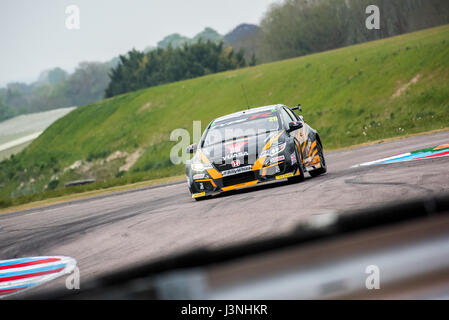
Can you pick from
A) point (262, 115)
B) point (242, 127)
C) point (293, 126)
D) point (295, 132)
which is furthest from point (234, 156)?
point (262, 115)

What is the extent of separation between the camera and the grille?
10.4 metres

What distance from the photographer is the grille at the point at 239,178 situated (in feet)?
34.2

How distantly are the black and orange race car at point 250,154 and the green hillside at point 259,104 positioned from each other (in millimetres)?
16950

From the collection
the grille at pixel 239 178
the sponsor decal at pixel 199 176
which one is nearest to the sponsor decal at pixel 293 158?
the grille at pixel 239 178

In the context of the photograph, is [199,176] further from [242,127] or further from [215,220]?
[215,220]

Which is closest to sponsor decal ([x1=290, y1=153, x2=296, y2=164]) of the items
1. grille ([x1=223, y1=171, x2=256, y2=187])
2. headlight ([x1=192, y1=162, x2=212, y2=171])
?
grille ([x1=223, y1=171, x2=256, y2=187])

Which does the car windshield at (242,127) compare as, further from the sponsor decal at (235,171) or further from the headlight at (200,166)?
the sponsor decal at (235,171)

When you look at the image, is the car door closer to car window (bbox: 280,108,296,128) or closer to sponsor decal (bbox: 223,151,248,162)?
car window (bbox: 280,108,296,128)

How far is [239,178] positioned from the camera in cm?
1047

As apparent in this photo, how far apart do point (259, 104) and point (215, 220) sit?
1739 inches

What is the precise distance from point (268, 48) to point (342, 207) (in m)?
77.7

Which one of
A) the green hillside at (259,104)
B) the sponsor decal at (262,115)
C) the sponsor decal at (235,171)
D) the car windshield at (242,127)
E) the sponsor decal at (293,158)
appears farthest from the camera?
the green hillside at (259,104)
